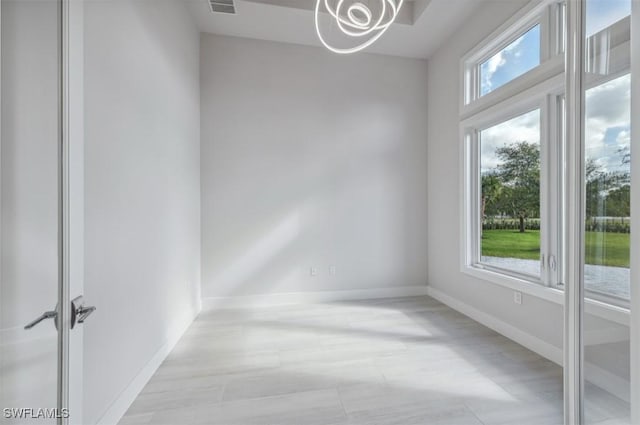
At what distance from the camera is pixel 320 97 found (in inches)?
144

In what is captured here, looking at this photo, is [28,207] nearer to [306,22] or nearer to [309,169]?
[309,169]

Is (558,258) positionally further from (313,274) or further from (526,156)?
(313,274)

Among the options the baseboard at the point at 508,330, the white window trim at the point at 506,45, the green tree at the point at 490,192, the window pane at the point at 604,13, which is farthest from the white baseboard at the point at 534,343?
the white window trim at the point at 506,45

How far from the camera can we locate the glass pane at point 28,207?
0.81 meters

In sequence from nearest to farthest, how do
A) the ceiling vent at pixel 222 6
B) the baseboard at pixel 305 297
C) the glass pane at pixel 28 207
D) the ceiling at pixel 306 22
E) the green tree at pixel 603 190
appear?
the glass pane at pixel 28 207 < the green tree at pixel 603 190 < the ceiling vent at pixel 222 6 < the ceiling at pixel 306 22 < the baseboard at pixel 305 297

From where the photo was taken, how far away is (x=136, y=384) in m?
1.80

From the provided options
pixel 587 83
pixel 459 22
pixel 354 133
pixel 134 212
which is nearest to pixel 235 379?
pixel 134 212

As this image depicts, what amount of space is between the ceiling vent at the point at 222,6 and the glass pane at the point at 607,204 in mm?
2950

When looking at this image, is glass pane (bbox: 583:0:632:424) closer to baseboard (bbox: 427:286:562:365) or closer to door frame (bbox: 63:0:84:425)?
baseboard (bbox: 427:286:562:365)

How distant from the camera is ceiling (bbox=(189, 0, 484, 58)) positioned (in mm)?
2906

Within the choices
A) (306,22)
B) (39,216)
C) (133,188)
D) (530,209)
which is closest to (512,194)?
(530,209)

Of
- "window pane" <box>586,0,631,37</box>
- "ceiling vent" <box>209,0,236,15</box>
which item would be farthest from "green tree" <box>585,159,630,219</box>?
"ceiling vent" <box>209,0,236,15</box>

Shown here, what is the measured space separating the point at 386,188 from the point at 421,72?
1.76 meters

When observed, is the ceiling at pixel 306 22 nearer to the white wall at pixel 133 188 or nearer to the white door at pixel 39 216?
the white wall at pixel 133 188
